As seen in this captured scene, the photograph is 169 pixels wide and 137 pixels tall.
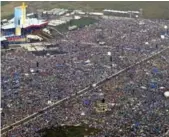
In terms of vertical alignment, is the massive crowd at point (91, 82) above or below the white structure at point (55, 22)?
below

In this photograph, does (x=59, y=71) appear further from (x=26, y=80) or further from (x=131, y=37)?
(x=131, y=37)

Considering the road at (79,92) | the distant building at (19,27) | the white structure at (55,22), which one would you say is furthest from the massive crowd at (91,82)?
the white structure at (55,22)

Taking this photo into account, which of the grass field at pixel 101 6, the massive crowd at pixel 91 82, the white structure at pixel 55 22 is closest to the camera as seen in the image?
the massive crowd at pixel 91 82

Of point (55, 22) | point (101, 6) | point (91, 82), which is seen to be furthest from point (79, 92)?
Answer: point (101, 6)

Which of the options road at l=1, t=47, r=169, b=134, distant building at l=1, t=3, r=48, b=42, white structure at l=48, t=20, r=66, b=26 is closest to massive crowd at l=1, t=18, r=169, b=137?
road at l=1, t=47, r=169, b=134

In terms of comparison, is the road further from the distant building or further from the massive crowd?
the distant building

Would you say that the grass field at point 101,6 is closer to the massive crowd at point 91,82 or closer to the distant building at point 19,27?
the distant building at point 19,27
